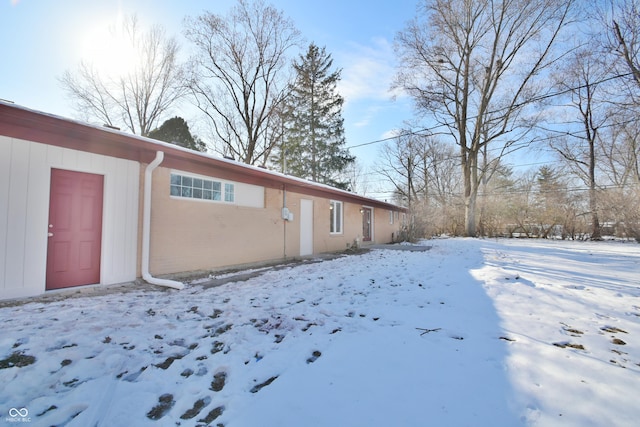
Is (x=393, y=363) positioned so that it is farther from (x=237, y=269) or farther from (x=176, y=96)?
(x=176, y=96)

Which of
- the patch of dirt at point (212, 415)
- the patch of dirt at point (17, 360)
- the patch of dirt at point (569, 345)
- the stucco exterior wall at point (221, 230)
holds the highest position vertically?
the stucco exterior wall at point (221, 230)

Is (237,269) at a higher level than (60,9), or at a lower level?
lower

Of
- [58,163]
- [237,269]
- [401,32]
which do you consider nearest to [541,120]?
[401,32]

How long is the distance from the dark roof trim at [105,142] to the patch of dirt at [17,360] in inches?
115

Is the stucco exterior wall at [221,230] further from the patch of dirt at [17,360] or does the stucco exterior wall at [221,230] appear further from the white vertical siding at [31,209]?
the patch of dirt at [17,360]

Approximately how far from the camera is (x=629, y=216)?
13.7 metres

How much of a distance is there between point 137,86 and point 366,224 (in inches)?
583

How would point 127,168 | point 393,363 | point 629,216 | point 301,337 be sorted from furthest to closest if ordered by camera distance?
1. point 629,216
2. point 127,168
3. point 301,337
4. point 393,363

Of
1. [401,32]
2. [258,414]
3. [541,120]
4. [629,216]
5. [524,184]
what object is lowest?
[258,414]

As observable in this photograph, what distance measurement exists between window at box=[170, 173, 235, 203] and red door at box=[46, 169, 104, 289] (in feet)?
4.18

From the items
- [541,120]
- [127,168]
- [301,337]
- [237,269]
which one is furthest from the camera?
[541,120]

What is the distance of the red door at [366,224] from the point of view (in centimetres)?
1384

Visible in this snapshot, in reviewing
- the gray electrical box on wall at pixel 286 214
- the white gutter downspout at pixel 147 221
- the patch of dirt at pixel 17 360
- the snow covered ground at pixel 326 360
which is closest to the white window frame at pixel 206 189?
the white gutter downspout at pixel 147 221

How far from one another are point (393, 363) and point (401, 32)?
746 inches
